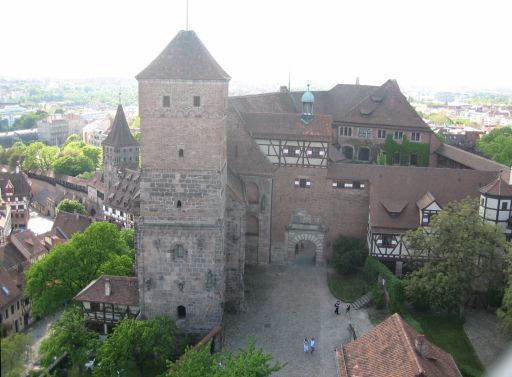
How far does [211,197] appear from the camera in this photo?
31.7m

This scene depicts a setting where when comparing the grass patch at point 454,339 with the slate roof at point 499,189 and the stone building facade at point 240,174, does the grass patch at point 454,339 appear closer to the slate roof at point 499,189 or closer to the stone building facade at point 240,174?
the stone building facade at point 240,174

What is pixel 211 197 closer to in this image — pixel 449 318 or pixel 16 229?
pixel 449 318

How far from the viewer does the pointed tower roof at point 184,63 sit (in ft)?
99.5

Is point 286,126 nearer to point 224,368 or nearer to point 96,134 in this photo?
point 224,368

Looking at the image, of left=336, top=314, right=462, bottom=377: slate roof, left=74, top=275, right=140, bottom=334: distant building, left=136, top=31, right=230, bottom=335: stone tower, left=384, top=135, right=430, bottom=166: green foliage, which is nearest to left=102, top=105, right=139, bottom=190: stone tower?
left=384, top=135, right=430, bottom=166: green foliage

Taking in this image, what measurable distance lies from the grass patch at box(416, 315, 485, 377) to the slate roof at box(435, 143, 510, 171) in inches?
565

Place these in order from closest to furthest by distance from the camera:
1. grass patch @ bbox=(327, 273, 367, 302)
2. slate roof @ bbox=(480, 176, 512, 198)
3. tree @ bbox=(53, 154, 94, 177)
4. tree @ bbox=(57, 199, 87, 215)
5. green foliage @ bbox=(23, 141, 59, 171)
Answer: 1. slate roof @ bbox=(480, 176, 512, 198)
2. grass patch @ bbox=(327, 273, 367, 302)
3. tree @ bbox=(57, 199, 87, 215)
4. tree @ bbox=(53, 154, 94, 177)
5. green foliage @ bbox=(23, 141, 59, 171)

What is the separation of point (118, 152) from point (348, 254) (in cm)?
4120

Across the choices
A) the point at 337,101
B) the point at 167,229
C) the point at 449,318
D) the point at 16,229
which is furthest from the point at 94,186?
the point at 449,318

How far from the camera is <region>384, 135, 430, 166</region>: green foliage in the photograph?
176ft

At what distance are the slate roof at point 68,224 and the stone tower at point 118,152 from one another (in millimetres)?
9834

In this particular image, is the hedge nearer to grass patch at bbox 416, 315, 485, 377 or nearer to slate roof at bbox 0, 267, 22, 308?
grass patch at bbox 416, 315, 485, 377

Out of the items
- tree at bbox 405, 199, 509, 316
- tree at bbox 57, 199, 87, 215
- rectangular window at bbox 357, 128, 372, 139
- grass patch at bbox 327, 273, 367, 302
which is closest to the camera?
tree at bbox 405, 199, 509, 316

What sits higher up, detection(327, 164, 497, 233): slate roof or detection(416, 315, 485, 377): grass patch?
detection(327, 164, 497, 233): slate roof
